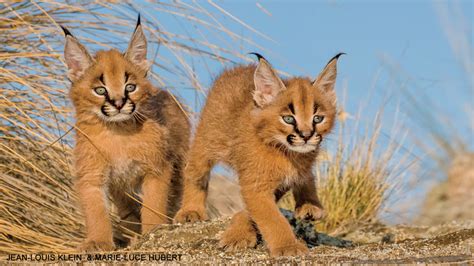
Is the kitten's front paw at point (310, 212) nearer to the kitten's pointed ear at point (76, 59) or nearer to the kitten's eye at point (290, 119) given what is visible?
the kitten's eye at point (290, 119)

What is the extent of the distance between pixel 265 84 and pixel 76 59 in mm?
1569

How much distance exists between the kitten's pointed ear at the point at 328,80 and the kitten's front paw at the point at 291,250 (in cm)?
110

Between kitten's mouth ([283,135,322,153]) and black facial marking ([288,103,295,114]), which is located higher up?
black facial marking ([288,103,295,114])

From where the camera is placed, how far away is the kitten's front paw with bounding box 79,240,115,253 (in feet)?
18.5

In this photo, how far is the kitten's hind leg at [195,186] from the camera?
6234 mm

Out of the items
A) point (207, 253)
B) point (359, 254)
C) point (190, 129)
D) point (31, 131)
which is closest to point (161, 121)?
point (190, 129)

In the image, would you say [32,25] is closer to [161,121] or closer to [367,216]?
[161,121]

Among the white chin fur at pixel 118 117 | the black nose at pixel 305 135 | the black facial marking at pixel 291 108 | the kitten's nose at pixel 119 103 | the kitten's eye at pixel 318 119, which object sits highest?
the kitten's nose at pixel 119 103

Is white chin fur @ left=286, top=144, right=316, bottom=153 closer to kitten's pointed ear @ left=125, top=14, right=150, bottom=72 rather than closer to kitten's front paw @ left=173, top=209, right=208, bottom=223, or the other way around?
kitten's front paw @ left=173, top=209, right=208, bottom=223

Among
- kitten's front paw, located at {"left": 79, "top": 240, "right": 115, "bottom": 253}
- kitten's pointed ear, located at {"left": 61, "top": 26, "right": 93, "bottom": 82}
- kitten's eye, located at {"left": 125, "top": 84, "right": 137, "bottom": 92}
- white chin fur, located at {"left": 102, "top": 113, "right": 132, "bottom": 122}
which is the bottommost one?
kitten's front paw, located at {"left": 79, "top": 240, "right": 115, "bottom": 253}

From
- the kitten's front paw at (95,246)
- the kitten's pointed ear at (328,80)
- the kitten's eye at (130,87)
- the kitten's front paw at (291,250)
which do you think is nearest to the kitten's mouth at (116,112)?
the kitten's eye at (130,87)

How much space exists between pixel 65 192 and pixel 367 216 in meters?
3.40

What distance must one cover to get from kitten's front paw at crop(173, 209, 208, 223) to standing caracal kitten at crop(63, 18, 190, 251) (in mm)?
134

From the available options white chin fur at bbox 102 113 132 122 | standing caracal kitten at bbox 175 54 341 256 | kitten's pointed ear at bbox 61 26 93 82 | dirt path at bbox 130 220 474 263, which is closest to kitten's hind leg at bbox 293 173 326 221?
standing caracal kitten at bbox 175 54 341 256
